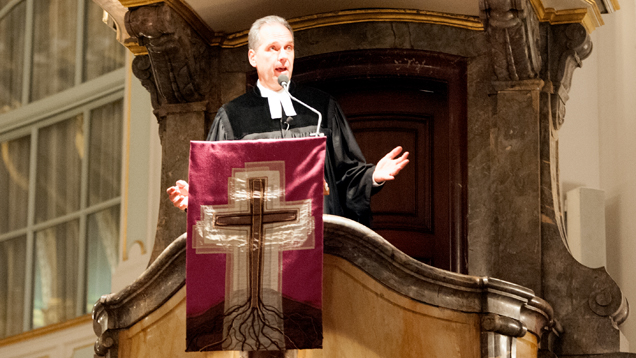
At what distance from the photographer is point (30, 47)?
377 inches

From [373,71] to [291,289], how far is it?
200cm

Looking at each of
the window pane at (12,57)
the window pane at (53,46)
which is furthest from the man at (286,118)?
the window pane at (12,57)

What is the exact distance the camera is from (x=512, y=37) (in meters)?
5.00

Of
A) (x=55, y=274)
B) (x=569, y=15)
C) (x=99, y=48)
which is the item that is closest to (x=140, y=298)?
(x=569, y=15)

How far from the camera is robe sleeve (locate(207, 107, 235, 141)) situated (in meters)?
4.73

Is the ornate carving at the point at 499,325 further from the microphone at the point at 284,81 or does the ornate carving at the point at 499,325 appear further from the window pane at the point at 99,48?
the window pane at the point at 99,48

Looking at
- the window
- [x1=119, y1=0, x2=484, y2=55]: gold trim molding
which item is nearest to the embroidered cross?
[x1=119, y1=0, x2=484, y2=55]: gold trim molding

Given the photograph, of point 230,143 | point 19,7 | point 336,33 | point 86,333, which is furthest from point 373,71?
point 19,7

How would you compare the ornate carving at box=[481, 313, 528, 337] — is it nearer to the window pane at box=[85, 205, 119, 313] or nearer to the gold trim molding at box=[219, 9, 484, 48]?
the gold trim molding at box=[219, 9, 484, 48]

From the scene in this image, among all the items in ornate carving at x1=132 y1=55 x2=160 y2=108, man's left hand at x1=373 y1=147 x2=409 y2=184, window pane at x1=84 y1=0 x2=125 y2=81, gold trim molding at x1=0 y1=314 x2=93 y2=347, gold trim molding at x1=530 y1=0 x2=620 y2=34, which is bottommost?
gold trim molding at x1=0 y1=314 x2=93 y2=347

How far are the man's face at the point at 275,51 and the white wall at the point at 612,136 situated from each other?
2.46 meters

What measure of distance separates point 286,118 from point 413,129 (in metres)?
1.13

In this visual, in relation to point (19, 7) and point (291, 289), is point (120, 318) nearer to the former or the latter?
point (291, 289)

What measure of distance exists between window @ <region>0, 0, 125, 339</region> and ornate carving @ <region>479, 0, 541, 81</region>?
408 centimetres
